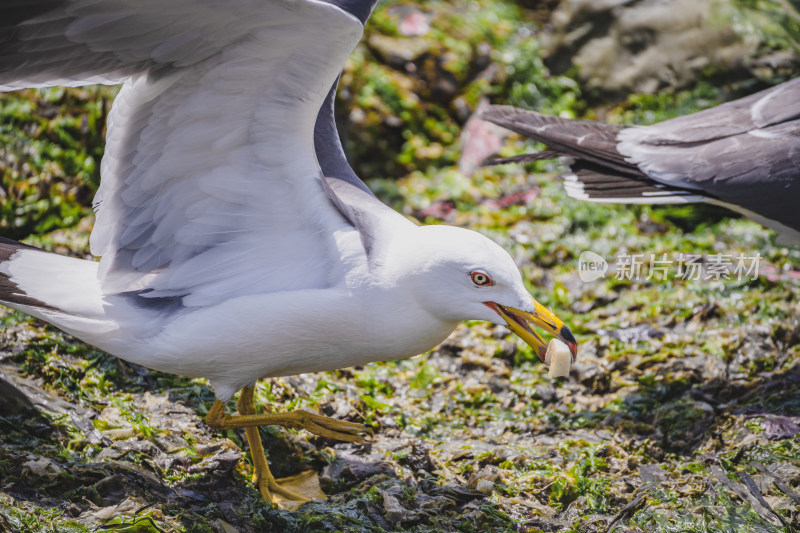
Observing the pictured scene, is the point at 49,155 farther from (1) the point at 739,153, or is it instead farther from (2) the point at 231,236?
(1) the point at 739,153

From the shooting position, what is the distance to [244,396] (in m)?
3.58

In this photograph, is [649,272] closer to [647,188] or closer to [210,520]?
[647,188]

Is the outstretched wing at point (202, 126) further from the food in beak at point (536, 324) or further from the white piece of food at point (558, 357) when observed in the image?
the white piece of food at point (558, 357)

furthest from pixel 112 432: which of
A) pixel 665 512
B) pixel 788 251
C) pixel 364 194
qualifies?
pixel 788 251

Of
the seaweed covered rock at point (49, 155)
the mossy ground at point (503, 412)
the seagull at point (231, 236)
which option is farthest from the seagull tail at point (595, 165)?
the seaweed covered rock at point (49, 155)

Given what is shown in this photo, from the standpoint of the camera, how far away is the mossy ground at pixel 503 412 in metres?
3.16

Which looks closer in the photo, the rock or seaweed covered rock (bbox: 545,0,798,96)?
seaweed covered rock (bbox: 545,0,798,96)

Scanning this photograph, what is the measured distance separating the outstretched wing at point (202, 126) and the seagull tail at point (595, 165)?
186cm

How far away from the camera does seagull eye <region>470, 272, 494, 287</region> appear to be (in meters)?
2.98

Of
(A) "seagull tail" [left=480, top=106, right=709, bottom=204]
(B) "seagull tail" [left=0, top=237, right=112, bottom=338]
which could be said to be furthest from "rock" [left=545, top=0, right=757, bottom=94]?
(B) "seagull tail" [left=0, top=237, right=112, bottom=338]

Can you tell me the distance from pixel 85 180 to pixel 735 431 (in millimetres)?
4111

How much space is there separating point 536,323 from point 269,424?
1179mm

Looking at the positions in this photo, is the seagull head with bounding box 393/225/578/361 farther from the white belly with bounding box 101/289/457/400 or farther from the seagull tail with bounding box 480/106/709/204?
the seagull tail with bounding box 480/106/709/204

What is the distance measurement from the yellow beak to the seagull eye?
9 cm
